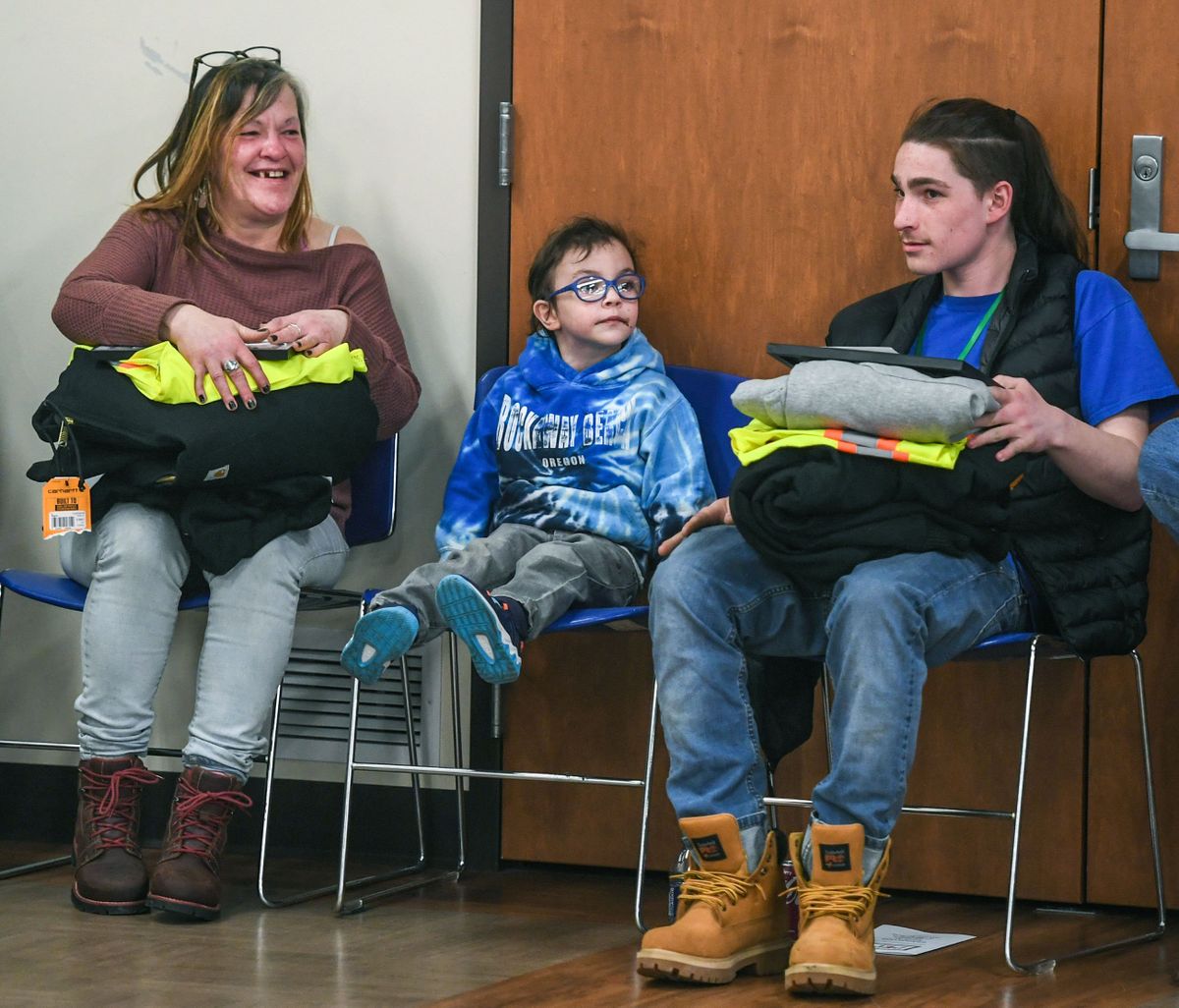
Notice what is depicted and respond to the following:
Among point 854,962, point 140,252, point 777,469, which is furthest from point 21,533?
point 854,962

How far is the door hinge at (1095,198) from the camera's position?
9.18 ft

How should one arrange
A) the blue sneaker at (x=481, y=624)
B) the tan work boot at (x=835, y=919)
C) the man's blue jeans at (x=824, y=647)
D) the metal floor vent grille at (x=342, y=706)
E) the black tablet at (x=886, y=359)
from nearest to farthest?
the tan work boot at (x=835, y=919) → the man's blue jeans at (x=824, y=647) → the black tablet at (x=886, y=359) → the blue sneaker at (x=481, y=624) → the metal floor vent grille at (x=342, y=706)

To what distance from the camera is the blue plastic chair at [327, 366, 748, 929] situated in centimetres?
263

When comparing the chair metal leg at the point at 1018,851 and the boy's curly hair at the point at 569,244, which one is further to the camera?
the boy's curly hair at the point at 569,244

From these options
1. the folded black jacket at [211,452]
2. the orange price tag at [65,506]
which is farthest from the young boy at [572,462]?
the orange price tag at [65,506]

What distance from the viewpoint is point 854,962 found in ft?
6.78

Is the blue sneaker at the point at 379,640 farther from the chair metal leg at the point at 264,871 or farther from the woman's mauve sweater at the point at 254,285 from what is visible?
the woman's mauve sweater at the point at 254,285

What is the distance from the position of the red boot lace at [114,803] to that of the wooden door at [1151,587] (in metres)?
1.61

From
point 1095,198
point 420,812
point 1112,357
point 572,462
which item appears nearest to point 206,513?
point 572,462

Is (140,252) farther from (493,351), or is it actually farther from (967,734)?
(967,734)

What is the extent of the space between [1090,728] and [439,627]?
3.74 ft

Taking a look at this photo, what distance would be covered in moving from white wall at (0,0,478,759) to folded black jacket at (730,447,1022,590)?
1.07 m

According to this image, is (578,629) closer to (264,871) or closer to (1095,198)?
(264,871)

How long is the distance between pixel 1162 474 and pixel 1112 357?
452 millimetres
